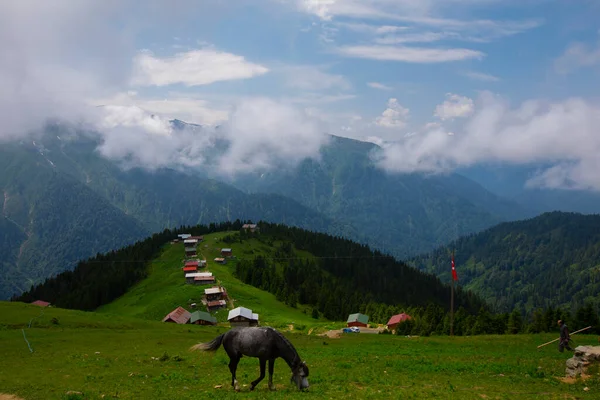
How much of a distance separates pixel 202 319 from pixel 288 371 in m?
85.0

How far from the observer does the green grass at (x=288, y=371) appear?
80.1 feet

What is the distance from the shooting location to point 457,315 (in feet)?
362

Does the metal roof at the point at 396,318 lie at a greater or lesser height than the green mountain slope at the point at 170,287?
lesser

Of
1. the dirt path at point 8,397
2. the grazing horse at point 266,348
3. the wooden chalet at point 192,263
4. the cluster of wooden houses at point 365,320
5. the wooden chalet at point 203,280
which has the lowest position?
the cluster of wooden houses at point 365,320

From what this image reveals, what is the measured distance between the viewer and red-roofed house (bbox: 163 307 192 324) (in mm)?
112750

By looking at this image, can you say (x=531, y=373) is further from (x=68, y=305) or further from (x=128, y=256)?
(x=128, y=256)

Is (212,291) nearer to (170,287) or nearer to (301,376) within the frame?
(170,287)

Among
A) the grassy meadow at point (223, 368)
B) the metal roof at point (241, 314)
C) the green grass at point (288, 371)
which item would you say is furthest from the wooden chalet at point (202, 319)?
the green grass at point (288, 371)

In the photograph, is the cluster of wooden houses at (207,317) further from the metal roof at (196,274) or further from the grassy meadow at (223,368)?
the grassy meadow at (223,368)

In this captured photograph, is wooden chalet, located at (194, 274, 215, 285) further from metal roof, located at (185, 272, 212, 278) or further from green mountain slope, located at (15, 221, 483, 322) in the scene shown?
green mountain slope, located at (15, 221, 483, 322)

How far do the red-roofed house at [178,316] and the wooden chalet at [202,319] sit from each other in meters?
1.99

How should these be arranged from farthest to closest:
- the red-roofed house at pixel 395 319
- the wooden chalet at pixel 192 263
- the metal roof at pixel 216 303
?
the wooden chalet at pixel 192 263
the metal roof at pixel 216 303
the red-roofed house at pixel 395 319

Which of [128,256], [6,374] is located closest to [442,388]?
[6,374]

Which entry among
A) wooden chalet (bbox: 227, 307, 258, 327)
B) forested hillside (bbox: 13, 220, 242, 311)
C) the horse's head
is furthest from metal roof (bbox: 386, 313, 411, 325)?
the horse's head
